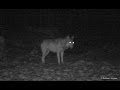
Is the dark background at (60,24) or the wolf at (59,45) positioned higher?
the dark background at (60,24)

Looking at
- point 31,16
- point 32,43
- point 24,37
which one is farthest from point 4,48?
point 31,16

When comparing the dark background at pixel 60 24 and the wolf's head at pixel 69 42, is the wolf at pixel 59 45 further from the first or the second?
the dark background at pixel 60 24

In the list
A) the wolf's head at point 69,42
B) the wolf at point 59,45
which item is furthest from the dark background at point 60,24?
the wolf's head at point 69,42

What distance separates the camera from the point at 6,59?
18828mm

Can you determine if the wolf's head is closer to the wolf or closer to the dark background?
the wolf

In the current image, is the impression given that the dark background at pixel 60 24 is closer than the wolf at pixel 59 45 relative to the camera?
No

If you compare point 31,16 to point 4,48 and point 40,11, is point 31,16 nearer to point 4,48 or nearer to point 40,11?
point 40,11

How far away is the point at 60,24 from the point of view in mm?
31906

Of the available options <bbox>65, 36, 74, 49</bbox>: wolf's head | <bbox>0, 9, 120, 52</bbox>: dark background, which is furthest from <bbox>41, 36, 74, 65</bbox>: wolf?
<bbox>0, 9, 120, 52</bbox>: dark background

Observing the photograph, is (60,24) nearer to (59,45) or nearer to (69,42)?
(59,45)

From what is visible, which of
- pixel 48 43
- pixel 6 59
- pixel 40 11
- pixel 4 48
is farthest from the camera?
pixel 40 11

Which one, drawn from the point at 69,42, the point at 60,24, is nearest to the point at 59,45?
the point at 69,42

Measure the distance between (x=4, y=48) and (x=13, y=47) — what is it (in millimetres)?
1266

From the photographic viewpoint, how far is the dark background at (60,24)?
28594 millimetres
